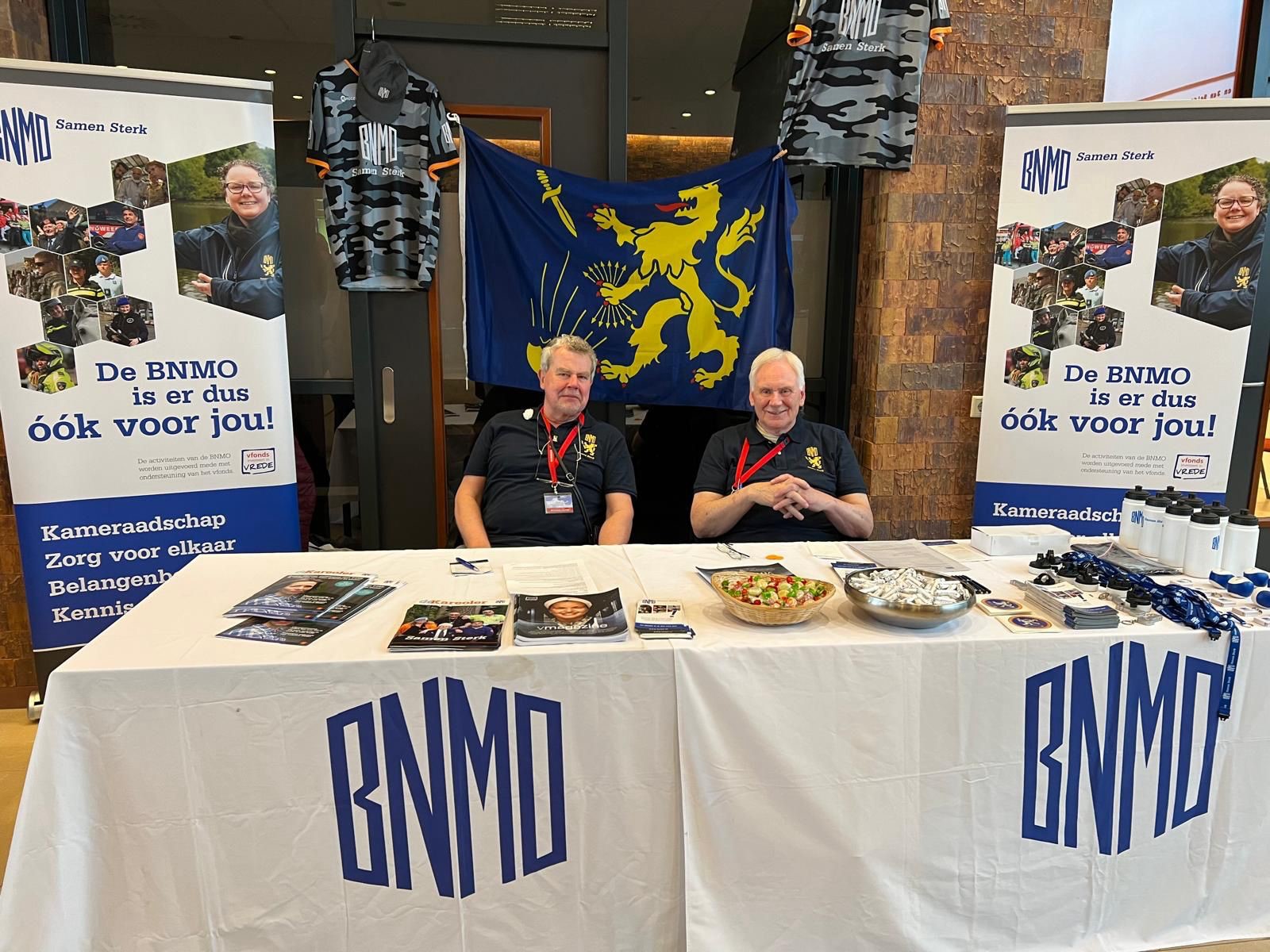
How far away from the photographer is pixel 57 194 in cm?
262

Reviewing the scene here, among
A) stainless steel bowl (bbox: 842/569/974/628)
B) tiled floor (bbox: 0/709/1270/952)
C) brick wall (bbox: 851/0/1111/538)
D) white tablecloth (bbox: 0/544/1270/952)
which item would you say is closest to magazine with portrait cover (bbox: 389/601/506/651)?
white tablecloth (bbox: 0/544/1270/952)

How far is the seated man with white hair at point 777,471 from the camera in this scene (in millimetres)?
2549

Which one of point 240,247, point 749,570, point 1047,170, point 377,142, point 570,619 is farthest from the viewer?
point 1047,170

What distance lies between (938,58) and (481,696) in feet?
9.82

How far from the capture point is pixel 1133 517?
2.11 m

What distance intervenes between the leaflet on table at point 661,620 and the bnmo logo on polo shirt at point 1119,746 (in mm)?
718

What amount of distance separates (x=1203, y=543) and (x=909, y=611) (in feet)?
2.85

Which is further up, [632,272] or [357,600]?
[632,272]

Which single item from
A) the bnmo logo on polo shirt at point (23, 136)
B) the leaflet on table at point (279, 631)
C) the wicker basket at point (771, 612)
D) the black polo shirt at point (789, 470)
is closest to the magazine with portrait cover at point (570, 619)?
the wicker basket at point (771, 612)

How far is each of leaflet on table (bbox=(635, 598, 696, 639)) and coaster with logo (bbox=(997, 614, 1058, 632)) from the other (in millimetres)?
675

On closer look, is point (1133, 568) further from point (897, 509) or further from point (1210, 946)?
point (897, 509)

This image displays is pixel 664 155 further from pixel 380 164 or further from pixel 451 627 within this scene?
pixel 451 627

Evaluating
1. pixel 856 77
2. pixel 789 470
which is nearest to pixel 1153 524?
pixel 789 470

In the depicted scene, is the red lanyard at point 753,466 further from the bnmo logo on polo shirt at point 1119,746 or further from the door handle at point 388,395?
the door handle at point 388,395
